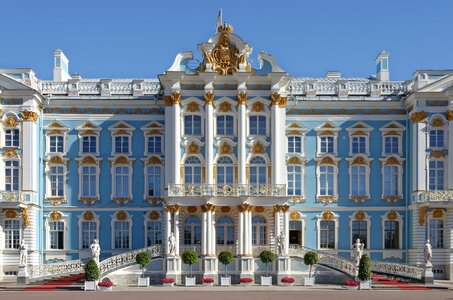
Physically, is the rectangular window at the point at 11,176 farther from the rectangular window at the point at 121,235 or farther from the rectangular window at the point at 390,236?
the rectangular window at the point at 390,236

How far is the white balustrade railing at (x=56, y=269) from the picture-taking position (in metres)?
47.4

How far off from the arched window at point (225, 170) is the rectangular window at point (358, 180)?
8796 mm

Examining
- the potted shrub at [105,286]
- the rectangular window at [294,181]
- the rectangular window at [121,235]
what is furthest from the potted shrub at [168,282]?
the rectangular window at [294,181]

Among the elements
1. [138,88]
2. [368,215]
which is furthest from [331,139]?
[138,88]

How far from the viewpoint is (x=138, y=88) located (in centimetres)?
5419

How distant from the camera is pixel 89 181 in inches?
2099

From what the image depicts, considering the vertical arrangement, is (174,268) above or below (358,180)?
below

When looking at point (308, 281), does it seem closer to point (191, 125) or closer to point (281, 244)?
point (281, 244)

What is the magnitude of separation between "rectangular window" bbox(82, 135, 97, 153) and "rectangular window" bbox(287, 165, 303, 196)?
1343 cm

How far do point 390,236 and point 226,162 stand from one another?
12.5 m

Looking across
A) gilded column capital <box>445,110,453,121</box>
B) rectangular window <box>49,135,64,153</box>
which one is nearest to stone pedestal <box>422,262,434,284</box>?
gilded column capital <box>445,110,453,121</box>

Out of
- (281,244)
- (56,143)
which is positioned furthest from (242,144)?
(56,143)

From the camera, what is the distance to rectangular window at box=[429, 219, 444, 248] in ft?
169

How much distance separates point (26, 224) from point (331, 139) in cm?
2122
